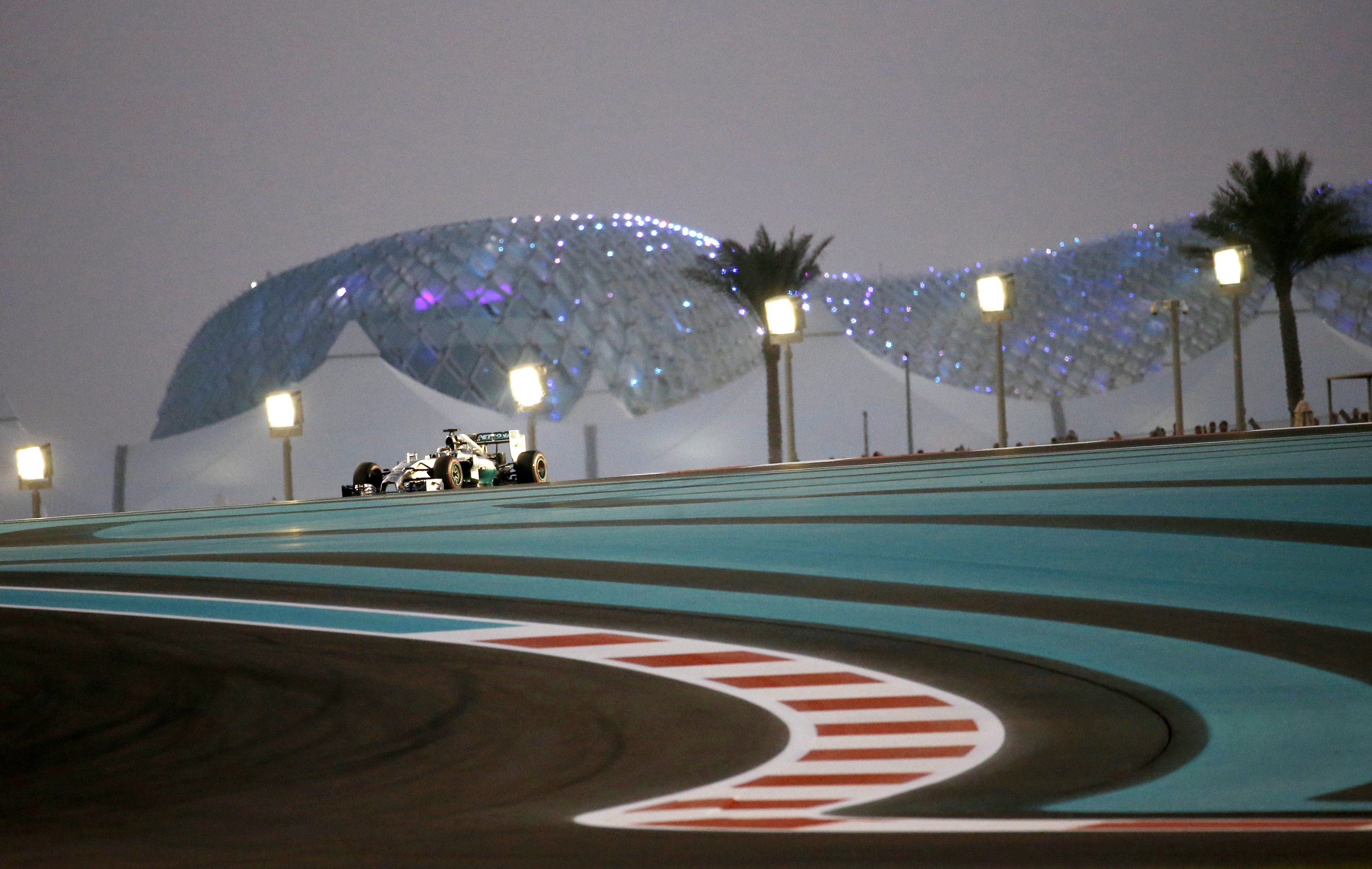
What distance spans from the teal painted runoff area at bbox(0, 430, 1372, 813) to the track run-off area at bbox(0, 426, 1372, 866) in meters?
0.05

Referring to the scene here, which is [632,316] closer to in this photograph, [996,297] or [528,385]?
[528,385]

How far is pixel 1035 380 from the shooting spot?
230ft

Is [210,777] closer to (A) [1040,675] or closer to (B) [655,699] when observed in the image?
(B) [655,699]

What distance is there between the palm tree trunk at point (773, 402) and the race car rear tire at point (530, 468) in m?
16.1

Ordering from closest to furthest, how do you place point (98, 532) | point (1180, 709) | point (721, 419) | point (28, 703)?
point (1180, 709)
point (28, 703)
point (98, 532)
point (721, 419)

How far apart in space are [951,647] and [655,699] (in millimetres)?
2184

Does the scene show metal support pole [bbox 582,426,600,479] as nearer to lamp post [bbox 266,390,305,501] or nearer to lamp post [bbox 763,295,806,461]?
lamp post [bbox 266,390,305,501]

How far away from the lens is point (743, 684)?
7.68m

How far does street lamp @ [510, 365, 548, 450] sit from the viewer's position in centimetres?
3156

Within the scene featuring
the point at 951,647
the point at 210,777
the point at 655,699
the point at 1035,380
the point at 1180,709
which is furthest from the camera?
the point at 1035,380

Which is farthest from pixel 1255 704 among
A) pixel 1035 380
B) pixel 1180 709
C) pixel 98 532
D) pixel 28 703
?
pixel 1035 380

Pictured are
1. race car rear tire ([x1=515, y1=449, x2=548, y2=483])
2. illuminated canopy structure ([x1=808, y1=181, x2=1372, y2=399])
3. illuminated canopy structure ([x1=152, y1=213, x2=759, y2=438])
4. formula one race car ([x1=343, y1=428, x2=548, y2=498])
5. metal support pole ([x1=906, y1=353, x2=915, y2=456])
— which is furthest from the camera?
illuminated canopy structure ([x1=808, y1=181, x2=1372, y2=399])

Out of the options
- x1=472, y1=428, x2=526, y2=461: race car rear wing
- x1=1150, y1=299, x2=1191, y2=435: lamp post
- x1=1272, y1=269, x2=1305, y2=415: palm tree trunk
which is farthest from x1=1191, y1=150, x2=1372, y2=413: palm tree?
x1=472, y1=428, x2=526, y2=461: race car rear wing

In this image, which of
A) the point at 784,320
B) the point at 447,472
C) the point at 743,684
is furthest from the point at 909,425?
the point at 743,684
